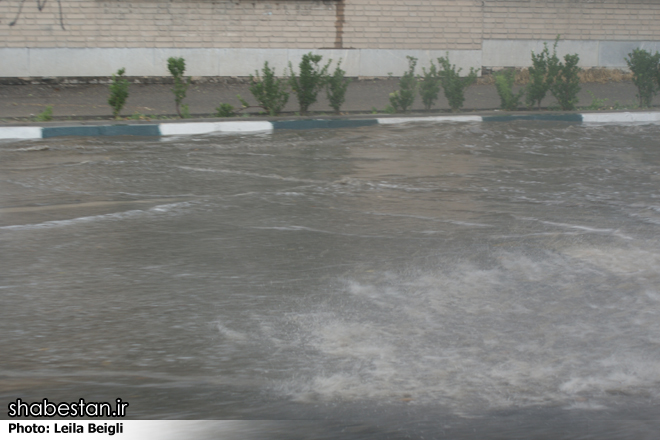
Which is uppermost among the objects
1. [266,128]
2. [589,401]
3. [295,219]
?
[266,128]

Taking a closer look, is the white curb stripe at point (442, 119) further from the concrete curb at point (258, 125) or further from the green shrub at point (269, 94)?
the green shrub at point (269, 94)

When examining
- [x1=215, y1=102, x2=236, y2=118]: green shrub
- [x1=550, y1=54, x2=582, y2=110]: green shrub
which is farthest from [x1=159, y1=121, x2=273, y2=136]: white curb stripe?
[x1=550, y1=54, x2=582, y2=110]: green shrub

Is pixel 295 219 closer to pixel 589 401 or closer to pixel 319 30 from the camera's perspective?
pixel 589 401

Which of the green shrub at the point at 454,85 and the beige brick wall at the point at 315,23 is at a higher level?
the beige brick wall at the point at 315,23

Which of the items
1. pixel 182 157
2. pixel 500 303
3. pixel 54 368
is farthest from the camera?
pixel 182 157

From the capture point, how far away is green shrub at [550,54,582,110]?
12852 mm

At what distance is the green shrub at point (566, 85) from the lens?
12852mm

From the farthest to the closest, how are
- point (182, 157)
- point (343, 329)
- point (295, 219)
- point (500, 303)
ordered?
1. point (182, 157)
2. point (295, 219)
3. point (500, 303)
4. point (343, 329)

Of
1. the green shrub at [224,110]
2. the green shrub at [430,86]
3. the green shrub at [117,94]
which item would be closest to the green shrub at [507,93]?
the green shrub at [430,86]

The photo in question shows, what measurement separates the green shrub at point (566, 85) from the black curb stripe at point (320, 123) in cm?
378

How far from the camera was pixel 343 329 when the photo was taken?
294 cm

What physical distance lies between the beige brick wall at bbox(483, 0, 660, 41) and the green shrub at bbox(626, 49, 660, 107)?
15.8ft

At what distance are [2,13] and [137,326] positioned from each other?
1426cm

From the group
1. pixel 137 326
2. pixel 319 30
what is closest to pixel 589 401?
pixel 137 326
